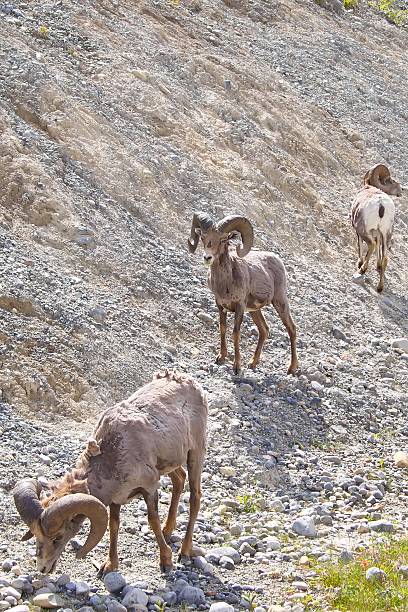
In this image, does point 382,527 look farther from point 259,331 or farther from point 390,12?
point 390,12

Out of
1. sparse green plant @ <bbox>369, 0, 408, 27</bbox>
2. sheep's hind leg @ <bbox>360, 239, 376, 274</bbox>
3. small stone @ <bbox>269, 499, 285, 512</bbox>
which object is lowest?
small stone @ <bbox>269, 499, 285, 512</bbox>

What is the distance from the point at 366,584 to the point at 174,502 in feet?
6.64

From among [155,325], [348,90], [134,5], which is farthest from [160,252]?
[348,90]

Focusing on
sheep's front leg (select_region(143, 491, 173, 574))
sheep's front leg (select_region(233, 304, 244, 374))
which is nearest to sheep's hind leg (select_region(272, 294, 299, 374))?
sheep's front leg (select_region(233, 304, 244, 374))

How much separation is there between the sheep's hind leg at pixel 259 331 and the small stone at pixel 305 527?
448 centimetres

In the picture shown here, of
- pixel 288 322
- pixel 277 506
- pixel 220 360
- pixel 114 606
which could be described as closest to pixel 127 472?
pixel 114 606

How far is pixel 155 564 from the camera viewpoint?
9.02 meters

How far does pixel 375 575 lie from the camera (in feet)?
29.1

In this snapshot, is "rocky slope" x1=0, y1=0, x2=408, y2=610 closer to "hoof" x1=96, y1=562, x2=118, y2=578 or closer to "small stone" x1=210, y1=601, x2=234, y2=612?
"hoof" x1=96, y1=562, x2=118, y2=578

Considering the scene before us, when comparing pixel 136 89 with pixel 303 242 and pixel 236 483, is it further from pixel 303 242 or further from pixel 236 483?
pixel 236 483

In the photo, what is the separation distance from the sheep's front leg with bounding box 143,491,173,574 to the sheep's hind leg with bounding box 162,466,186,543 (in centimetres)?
63

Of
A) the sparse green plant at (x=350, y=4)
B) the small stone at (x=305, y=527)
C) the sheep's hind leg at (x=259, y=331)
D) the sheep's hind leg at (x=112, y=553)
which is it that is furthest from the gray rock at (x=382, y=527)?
the sparse green plant at (x=350, y=4)

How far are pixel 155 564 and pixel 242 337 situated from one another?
7.22 metres

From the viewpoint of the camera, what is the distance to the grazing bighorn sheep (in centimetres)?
776
